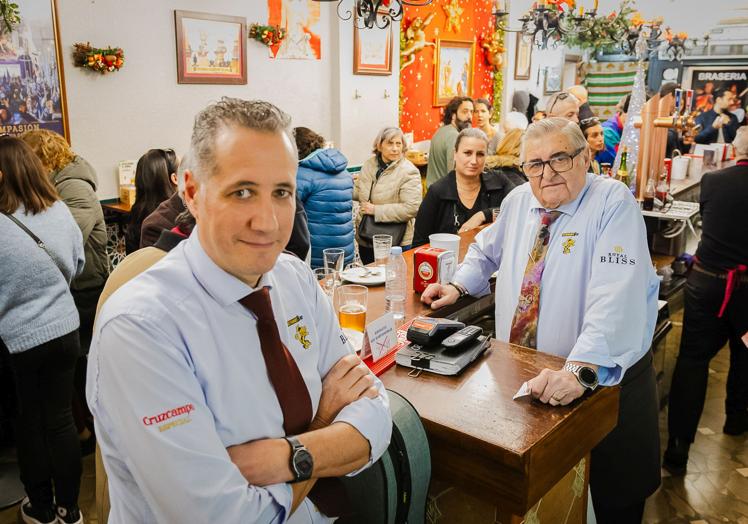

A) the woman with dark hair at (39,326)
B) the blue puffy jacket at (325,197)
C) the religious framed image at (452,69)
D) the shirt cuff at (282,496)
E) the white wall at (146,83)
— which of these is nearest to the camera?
the shirt cuff at (282,496)

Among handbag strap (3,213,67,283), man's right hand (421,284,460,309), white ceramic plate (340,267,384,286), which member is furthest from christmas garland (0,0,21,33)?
man's right hand (421,284,460,309)

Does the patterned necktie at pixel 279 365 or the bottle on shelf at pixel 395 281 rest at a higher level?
the patterned necktie at pixel 279 365

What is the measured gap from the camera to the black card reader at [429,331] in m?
1.94

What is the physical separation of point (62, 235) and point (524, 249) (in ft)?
6.60

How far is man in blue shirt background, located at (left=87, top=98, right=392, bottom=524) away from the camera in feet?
3.62

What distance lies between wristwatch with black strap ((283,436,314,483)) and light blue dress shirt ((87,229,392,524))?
0.11 feet

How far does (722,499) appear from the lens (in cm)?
323

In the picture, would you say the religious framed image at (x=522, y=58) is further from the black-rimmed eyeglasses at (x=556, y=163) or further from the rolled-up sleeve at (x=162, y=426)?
the rolled-up sleeve at (x=162, y=426)

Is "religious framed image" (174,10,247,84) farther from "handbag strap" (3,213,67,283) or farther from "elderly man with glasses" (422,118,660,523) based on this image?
A: "elderly man with glasses" (422,118,660,523)

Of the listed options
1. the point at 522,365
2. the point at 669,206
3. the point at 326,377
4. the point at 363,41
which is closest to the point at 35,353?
the point at 326,377

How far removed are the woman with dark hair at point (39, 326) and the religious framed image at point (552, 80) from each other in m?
10.3

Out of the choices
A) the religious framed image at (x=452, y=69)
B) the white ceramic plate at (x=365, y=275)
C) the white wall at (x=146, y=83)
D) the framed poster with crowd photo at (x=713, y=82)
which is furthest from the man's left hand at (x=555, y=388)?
the framed poster with crowd photo at (x=713, y=82)

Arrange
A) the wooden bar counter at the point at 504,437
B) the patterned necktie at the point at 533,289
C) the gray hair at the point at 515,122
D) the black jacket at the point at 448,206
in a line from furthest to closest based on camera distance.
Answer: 1. the gray hair at the point at 515,122
2. the black jacket at the point at 448,206
3. the patterned necktie at the point at 533,289
4. the wooden bar counter at the point at 504,437

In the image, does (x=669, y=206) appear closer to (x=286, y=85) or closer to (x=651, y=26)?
(x=286, y=85)
